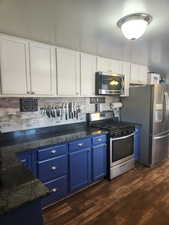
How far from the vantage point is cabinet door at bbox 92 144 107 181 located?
100 inches

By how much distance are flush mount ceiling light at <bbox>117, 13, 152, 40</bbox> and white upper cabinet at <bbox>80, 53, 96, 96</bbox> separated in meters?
1.17

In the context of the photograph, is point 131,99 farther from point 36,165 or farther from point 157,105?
point 36,165

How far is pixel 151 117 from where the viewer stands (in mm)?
3143

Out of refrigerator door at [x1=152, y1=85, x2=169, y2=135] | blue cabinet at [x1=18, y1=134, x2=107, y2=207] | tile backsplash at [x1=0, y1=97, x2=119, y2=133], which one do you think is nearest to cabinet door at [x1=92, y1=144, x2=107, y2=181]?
blue cabinet at [x1=18, y1=134, x2=107, y2=207]

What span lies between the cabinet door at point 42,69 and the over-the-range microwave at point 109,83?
2.96 feet

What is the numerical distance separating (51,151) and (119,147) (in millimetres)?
1374

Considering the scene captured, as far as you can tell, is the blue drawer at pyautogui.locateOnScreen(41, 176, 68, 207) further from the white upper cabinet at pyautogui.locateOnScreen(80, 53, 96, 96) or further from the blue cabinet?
the white upper cabinet at pyautogui.locateOnScreen(80, 53, 96, 96)

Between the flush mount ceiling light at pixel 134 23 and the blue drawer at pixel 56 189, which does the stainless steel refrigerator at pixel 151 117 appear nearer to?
the flush mount ceiling light at pixel 134 23

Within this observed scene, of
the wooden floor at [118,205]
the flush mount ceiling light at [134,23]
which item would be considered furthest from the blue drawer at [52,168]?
the flush mount ceiling light at [134,23]

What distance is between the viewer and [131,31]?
5.14 ft

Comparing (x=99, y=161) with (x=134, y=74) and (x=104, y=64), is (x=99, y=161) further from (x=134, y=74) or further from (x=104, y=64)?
(x=134, y=74)

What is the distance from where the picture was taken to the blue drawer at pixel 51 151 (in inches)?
76.7

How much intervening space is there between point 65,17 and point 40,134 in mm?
1722

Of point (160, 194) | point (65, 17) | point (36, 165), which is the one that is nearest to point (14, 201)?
point (36, 165)
